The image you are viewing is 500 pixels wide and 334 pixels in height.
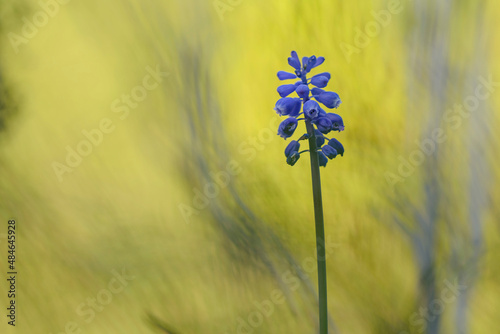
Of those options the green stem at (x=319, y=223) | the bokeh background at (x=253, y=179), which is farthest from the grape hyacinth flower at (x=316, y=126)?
the bokeh background at (x=253, y=179)

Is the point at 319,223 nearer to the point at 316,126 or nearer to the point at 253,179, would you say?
the point at 316,126

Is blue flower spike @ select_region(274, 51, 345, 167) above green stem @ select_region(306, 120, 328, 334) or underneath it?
above

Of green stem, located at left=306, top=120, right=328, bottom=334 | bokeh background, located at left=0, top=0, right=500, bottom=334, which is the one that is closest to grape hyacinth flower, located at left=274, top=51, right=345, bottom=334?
green stem, located at left=306, top=120, right=328, bottom=334

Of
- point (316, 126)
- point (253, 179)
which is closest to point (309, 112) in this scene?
point (316, 126)

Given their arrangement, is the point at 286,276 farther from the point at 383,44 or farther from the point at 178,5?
the point at 178,5

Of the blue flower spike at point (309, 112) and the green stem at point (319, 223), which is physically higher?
the blue flower spike at point (309, 112)

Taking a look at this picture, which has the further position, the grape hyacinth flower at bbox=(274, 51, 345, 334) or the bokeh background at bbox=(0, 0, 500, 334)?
the bokeh background at bbox=(0, 0, 500, 334)

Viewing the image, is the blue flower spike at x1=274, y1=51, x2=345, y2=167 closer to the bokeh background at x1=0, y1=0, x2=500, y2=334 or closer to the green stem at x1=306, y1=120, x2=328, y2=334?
the green stem at x1=306, y1=120, x2=328, y2=334

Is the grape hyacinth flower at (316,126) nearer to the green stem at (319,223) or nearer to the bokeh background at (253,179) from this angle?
the green stem at (319,223)
